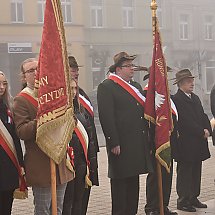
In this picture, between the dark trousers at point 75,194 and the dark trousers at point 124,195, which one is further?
Result: the dark trousers at point 124,195

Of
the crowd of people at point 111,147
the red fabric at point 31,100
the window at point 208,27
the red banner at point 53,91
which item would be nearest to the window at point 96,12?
the window at point 208,27

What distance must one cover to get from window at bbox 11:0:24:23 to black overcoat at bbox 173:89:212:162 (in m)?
14.0

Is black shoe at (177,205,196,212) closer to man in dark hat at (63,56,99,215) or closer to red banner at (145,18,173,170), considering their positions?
red banner at (145,18,173,170)

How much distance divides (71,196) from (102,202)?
2.10 metres

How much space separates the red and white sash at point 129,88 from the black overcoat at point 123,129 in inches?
1.3

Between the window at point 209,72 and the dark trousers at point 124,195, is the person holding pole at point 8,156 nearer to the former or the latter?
the dark trousers at point 124,195

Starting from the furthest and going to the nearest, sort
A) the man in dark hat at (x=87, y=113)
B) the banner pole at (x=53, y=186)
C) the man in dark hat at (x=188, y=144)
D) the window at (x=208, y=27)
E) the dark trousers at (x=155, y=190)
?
the window at (x=208, y=27) → the man in dark hat at (x=188, y=144) → the dark trousers at (x=155, y=190) → the man in dark hat at (x=87, y=113) → the banner pole at (x=53, y=186)

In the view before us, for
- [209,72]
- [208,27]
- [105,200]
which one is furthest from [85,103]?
[208,27]

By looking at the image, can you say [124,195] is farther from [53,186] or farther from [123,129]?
[53,186]

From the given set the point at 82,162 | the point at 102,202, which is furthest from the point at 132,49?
the point at 82,162

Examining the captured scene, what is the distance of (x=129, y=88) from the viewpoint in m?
5.35

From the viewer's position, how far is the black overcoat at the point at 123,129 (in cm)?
521

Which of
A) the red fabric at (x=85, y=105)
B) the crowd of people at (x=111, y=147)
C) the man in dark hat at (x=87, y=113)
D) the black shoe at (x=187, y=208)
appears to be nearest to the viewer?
the crowd of people at (x=111, y=147)

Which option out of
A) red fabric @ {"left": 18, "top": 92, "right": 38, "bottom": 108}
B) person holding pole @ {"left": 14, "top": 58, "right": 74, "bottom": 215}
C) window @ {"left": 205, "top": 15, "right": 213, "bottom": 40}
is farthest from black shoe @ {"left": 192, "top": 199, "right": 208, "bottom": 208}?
window @ {"left": 205, "top": 15, "right": 213, "bottom": 40}
